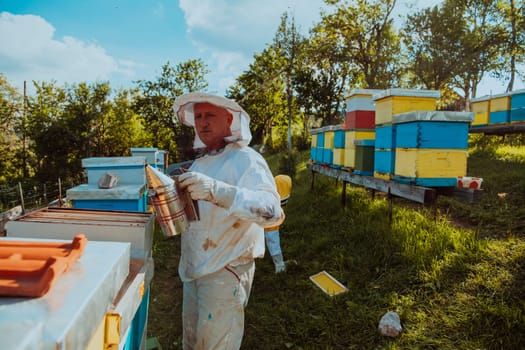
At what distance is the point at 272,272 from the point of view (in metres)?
4.08

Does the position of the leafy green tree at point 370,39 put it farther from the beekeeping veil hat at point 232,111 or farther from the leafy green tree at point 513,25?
the beekeeping veil hat at point 232,111

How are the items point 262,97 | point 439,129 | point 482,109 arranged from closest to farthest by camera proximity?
point 439,129
point 482,109
point 262,97

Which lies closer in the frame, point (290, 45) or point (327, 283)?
point (327, 283)

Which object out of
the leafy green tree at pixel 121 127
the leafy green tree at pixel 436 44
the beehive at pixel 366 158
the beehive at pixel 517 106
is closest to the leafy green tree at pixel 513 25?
the leafy green tree at pixel 436 44

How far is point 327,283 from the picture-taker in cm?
359

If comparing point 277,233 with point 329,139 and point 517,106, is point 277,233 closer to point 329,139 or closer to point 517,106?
point 329,139

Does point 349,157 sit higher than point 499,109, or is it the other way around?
point 499,109

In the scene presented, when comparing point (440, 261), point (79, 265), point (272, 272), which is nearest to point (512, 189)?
point (440, 261)

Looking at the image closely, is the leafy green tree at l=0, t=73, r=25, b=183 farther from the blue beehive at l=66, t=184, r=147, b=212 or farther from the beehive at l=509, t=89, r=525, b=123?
the beehive at l=509, t=89, r=525, b=123

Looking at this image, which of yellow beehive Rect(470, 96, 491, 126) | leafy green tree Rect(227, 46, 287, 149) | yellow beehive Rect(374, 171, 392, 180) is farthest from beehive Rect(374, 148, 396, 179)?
leafy green tree Rect(227, 46, 287, 149)

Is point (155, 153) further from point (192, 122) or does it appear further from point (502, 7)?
point (502, 7)

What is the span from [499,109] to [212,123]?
8.19m

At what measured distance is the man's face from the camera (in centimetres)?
194

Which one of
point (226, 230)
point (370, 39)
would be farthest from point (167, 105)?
point (226, 230)
